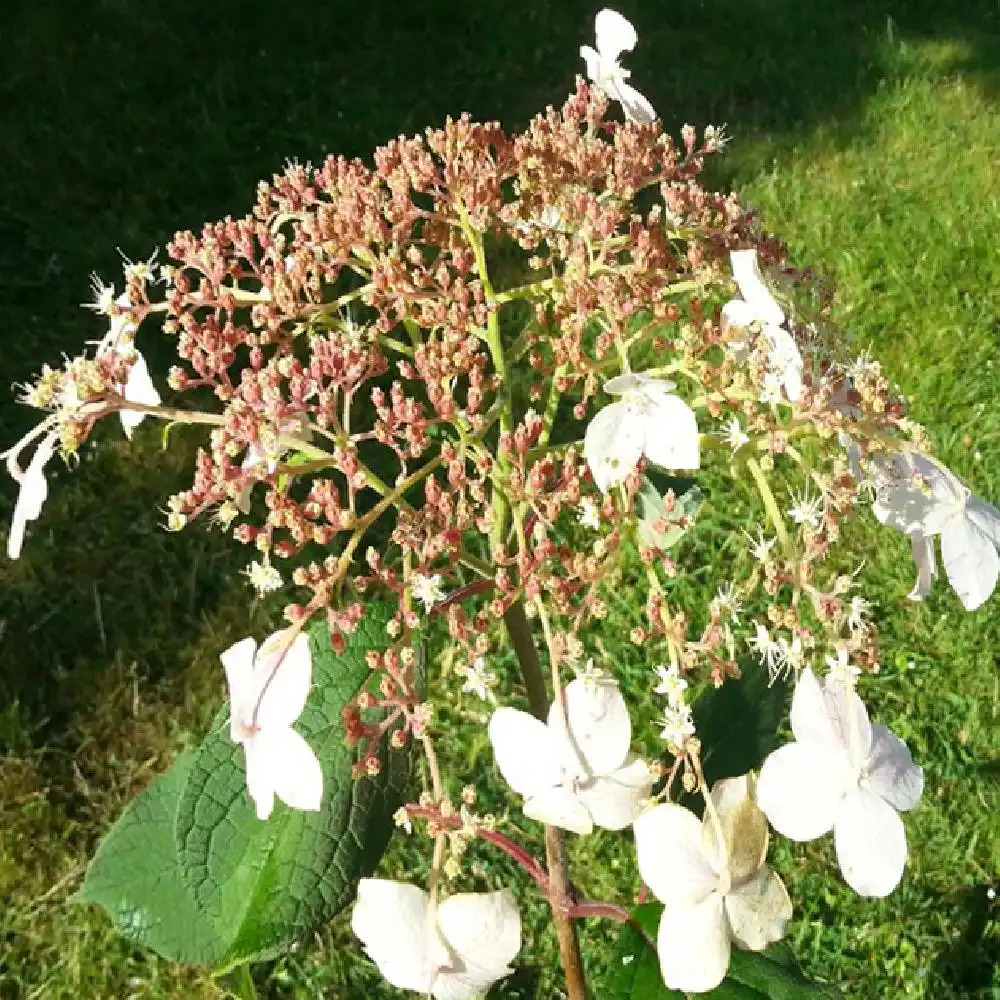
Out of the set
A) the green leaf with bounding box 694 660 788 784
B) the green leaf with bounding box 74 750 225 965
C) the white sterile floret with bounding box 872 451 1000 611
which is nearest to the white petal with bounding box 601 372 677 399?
the white sterile floret with bounding box 872 451 1000 611

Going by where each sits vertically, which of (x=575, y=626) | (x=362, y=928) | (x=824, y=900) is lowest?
(x=362, y=928)

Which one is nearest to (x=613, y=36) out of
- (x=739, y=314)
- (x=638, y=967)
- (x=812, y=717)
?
(x=739, y=314)

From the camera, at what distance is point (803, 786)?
1.97ft

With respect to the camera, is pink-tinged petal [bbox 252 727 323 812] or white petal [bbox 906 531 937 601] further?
white petal [bbox 906 531 937 601]

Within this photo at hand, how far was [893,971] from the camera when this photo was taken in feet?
5.37

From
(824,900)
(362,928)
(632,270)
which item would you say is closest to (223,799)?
(362,928)

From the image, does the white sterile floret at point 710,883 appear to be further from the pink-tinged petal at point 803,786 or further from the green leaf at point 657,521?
the green leaf at point 657,521

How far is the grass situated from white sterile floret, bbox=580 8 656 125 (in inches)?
45.9

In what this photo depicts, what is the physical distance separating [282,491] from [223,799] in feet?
0.85

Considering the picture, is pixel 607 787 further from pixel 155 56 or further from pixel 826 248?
pixel 155 56

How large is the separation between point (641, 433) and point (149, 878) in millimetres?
726

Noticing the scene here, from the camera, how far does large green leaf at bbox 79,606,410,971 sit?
76 centimetres

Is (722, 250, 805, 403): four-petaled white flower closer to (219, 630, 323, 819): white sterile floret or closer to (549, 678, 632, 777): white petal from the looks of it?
(549, 678, 632, 777): white petal

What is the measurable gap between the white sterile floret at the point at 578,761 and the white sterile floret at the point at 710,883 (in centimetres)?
2
